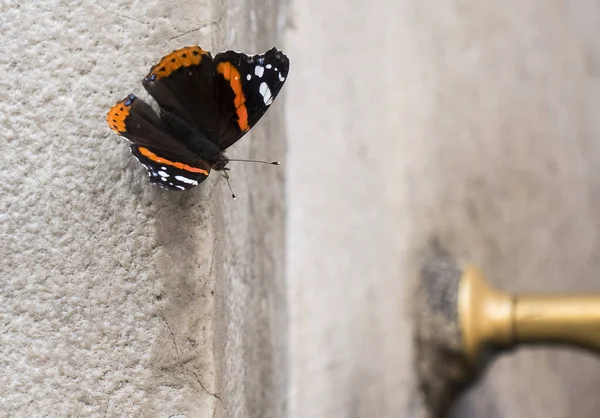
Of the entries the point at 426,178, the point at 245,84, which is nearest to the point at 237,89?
the point at 245,84

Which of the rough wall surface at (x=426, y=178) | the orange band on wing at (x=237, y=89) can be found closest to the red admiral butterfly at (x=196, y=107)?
the orange band on wing at (x=237, y=89)

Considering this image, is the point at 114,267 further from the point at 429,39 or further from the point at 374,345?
the point at 429,39

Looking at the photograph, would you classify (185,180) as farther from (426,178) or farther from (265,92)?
(426,178)

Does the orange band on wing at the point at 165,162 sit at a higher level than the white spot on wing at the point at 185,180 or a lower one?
higher

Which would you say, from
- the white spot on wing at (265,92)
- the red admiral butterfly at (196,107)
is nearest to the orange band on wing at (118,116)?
the red admiral butterfly at (196,107)

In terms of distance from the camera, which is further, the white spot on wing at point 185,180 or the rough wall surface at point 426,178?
the rough wall surface at point 426,178

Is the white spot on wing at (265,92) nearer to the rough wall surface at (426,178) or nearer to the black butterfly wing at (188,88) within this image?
the black butterfly wing at (188,88)

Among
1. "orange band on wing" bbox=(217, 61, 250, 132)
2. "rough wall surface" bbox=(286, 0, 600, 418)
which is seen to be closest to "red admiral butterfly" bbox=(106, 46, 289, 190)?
"orange band on wing" bbox=(217, 61, 250, 132)
